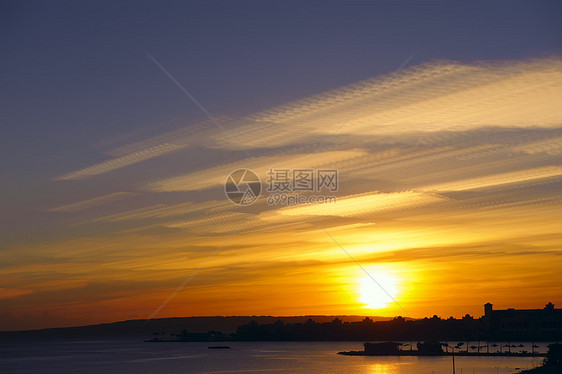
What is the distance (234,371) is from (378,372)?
151ft

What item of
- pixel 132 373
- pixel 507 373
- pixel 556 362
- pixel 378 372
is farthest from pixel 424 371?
pixel 132 373

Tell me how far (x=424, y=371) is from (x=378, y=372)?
47.9ft

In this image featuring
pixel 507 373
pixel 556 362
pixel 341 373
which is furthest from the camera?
pixel 341 373

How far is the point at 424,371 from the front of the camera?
19288cm

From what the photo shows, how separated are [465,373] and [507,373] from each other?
12.3 metres

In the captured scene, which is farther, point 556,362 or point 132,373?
point 132,373

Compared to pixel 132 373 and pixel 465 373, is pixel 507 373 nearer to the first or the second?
pixel 465 373

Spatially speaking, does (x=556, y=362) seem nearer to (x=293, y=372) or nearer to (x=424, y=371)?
(x=424, y=371)

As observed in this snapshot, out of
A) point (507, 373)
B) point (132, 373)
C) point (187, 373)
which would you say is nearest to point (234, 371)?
point (187, 373)

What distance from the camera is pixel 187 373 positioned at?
193m

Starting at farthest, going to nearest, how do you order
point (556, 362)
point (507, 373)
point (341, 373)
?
1. point (341, 373)
2. point (507, 373)
3. point (556, 362)

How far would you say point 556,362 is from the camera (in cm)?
12506

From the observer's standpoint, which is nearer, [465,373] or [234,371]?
[465,373]

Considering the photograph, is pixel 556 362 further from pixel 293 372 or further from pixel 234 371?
pixel 234 371
